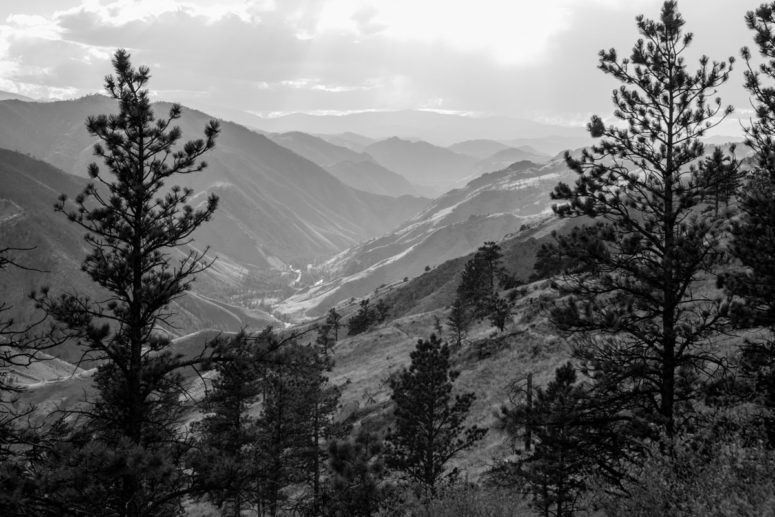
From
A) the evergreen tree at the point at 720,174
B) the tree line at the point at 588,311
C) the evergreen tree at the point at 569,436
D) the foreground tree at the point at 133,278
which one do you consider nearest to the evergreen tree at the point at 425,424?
the evergreen tree at the point at 569,436

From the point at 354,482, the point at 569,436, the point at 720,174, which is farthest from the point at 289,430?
the point at 720,174

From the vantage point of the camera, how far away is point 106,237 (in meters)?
13.0

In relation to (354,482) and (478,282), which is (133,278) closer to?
(354,482)

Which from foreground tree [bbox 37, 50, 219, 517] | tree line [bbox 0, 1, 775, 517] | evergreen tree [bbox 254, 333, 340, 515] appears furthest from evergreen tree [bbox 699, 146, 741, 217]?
evergreen tree [bbox 254, 333, 340, 515]

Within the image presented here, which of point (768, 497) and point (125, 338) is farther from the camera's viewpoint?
point (125, 338)

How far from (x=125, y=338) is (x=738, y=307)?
1534 centimetres

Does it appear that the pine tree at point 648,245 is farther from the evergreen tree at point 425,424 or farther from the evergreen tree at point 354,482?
the evergreen tree at point 425,424

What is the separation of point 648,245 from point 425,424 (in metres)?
16.8

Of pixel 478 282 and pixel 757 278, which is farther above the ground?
pixel 757 278

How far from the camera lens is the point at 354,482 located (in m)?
13.4

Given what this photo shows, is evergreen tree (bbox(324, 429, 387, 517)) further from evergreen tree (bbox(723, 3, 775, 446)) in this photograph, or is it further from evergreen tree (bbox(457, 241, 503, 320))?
evergreen tree (bbox(457, 241, 503, 320))

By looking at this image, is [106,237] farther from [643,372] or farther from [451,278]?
[451,278]

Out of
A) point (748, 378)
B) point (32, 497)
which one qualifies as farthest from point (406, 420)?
point (32, 497)

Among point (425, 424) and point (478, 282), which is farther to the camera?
point (478, 282)
